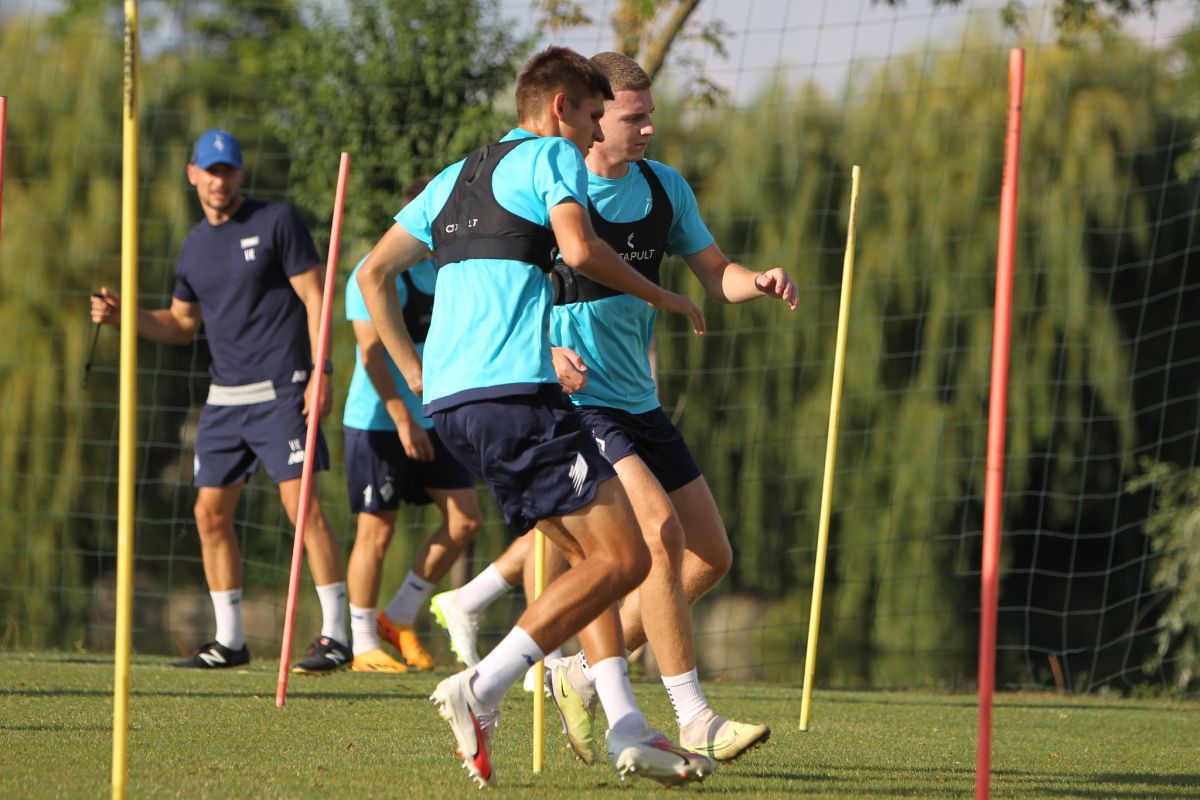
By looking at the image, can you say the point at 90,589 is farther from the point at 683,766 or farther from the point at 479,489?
the point at 683,766

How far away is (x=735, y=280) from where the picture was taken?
4535 millimetres

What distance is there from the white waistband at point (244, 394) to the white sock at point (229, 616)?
82 centimetres

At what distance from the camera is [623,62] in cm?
465

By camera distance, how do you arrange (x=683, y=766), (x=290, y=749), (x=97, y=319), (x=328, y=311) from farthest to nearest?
1. (x=97, y=319)
2. (x=328, y=311)
3. (x=290, y=749)
4. (x=683, y=766)

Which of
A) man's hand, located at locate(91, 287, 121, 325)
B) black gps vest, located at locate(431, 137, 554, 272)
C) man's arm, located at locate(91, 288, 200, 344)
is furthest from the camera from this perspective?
man's arm, located at locate(91, 288, 200, 344)

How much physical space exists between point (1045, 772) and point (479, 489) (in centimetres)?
841

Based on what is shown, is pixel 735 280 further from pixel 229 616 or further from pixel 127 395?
pixel 229 616

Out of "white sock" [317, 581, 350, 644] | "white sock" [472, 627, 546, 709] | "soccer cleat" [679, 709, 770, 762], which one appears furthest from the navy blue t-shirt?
"white sock" [472, 627, 546, 709]

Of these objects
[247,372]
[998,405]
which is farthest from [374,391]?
[998,405]

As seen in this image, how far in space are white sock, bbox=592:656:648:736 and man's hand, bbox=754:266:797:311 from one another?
3.36ft

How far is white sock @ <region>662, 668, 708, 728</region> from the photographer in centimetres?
416

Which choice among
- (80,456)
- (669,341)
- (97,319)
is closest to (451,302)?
(97,319)

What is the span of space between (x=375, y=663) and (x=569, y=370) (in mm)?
3569

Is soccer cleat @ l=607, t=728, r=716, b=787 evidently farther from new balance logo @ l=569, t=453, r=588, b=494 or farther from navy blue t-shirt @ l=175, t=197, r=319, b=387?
navy blue t-shirt @ l=175, t=197, r=319, b=387
